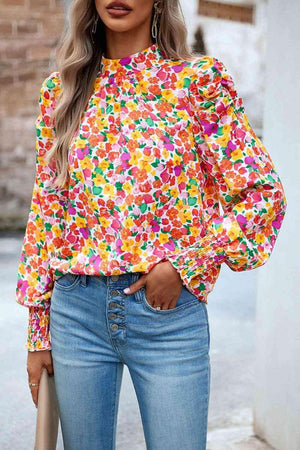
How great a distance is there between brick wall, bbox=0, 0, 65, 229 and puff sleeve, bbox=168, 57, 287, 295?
6.84 m

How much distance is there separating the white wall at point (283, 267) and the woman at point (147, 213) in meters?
1.17

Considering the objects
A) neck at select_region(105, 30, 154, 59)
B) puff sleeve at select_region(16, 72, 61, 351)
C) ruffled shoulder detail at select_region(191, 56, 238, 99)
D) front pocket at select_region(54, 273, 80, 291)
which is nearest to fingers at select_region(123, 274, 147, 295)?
front pocket at select_region(54, 273, 80, 291)

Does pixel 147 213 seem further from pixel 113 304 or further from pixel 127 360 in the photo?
pixel 127 360

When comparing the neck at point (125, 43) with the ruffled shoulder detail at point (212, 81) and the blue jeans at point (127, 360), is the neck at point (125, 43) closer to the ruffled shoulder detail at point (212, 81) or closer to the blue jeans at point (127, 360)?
the ruffled shoulder detail at point (212, 81)

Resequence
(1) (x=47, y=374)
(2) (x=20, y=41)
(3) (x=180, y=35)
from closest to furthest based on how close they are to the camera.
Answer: (3) (x=180, y=35), (1) (x=47, y=374), (2) (x=20, y=41)

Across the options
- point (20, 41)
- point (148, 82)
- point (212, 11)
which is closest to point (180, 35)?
point (148, 82)

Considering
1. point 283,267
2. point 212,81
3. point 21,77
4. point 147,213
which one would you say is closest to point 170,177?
point 147,213

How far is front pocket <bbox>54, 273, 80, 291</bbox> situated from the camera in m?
1.70

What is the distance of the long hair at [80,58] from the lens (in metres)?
1.70

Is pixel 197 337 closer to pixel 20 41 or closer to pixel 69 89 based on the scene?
pixel 69 89

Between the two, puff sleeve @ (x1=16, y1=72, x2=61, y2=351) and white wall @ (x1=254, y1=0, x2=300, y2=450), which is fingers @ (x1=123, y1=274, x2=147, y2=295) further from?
white wall @ (x1=254, y1=0, x2=300, y2=450)

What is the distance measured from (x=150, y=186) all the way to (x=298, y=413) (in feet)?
5.45

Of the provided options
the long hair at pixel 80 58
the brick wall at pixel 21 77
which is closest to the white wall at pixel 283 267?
the long hair at pixel 80 58

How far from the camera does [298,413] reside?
9.52ft
